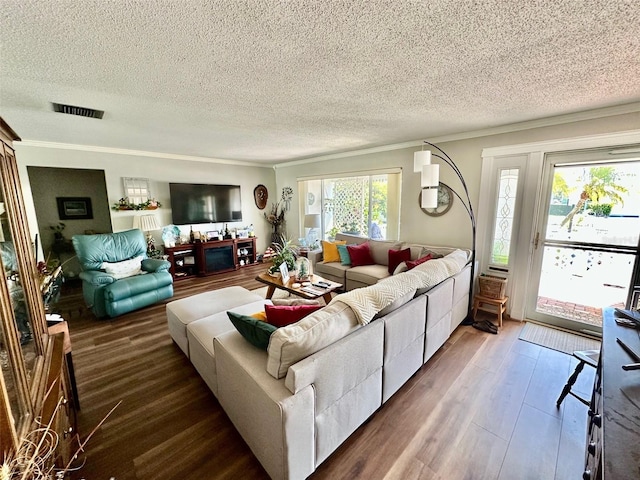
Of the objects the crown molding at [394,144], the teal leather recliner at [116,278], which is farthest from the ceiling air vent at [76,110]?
the teal leather recliner at [116,278]

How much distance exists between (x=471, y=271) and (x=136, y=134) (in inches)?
178

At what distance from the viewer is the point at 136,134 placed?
11.2 feet

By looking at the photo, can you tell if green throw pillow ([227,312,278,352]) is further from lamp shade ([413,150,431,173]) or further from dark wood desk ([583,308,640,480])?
lamp shade ([413,150,431,173])

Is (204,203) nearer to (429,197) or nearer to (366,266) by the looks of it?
(366,266)

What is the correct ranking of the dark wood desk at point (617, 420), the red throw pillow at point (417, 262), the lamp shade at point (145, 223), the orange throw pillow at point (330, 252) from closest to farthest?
the dark wood desk at point (617, 420), the red throw pillow at point (417, 262), the orange throw pillow at point (330, 252), the lamp shade at point (145, 223)

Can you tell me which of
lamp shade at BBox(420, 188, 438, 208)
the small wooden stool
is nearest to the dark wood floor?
the small wooden stool

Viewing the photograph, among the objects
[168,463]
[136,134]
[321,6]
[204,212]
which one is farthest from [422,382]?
[204,212]

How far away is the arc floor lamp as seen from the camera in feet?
9.62

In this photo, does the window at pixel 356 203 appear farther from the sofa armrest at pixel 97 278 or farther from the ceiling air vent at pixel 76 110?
the sofa armrest at pixel 97 278

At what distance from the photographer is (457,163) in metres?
3.62

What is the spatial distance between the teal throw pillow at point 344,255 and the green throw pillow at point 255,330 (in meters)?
2.73

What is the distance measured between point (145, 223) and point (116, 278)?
1305 mm

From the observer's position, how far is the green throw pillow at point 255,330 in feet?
4.96

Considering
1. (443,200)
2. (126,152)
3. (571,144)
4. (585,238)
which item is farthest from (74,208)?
(585,238)
